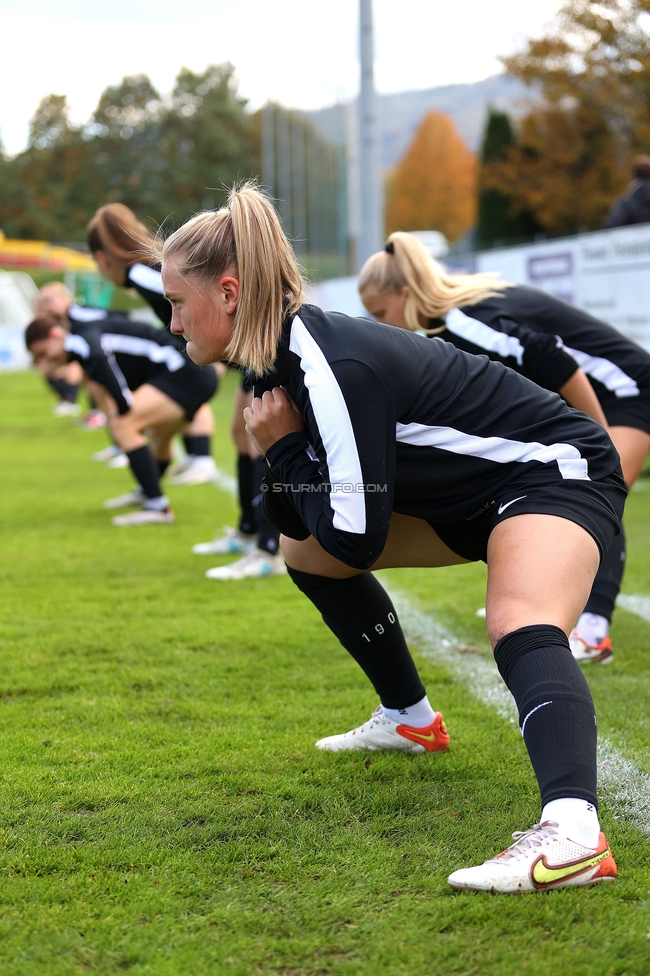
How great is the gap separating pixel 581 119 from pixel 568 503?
28833 millimetres

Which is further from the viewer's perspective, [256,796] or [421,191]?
[421,191]

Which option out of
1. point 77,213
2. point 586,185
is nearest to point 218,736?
point 586,185

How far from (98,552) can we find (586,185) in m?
25.6

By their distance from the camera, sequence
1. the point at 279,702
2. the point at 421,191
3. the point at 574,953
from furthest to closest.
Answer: the point at 421,191 → the point at 279,702 → the point at 574,953

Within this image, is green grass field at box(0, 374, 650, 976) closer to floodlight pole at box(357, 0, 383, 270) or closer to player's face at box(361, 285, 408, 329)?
player's face at box(361, 285, 408, 329)

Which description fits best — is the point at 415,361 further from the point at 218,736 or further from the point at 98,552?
the point at 98,552

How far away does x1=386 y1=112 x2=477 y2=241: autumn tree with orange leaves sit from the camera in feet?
229

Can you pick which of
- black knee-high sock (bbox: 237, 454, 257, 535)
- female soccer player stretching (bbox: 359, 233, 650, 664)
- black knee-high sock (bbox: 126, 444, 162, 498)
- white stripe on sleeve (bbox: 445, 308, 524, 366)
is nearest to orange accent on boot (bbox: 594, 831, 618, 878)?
female soccer player stretching (bbox: 359, 233, 650, 664)

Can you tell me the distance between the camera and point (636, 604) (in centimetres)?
495

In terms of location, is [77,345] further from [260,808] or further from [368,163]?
[368,163]

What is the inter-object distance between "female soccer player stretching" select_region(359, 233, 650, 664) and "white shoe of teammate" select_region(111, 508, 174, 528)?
3988 millimetres

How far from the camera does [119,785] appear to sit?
2820 mm

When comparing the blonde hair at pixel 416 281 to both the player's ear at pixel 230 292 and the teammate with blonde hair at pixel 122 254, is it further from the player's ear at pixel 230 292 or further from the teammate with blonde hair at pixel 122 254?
the teammate with blonde hair at pixel 122 254

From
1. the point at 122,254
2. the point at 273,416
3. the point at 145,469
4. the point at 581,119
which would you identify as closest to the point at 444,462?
the point at 273,416
